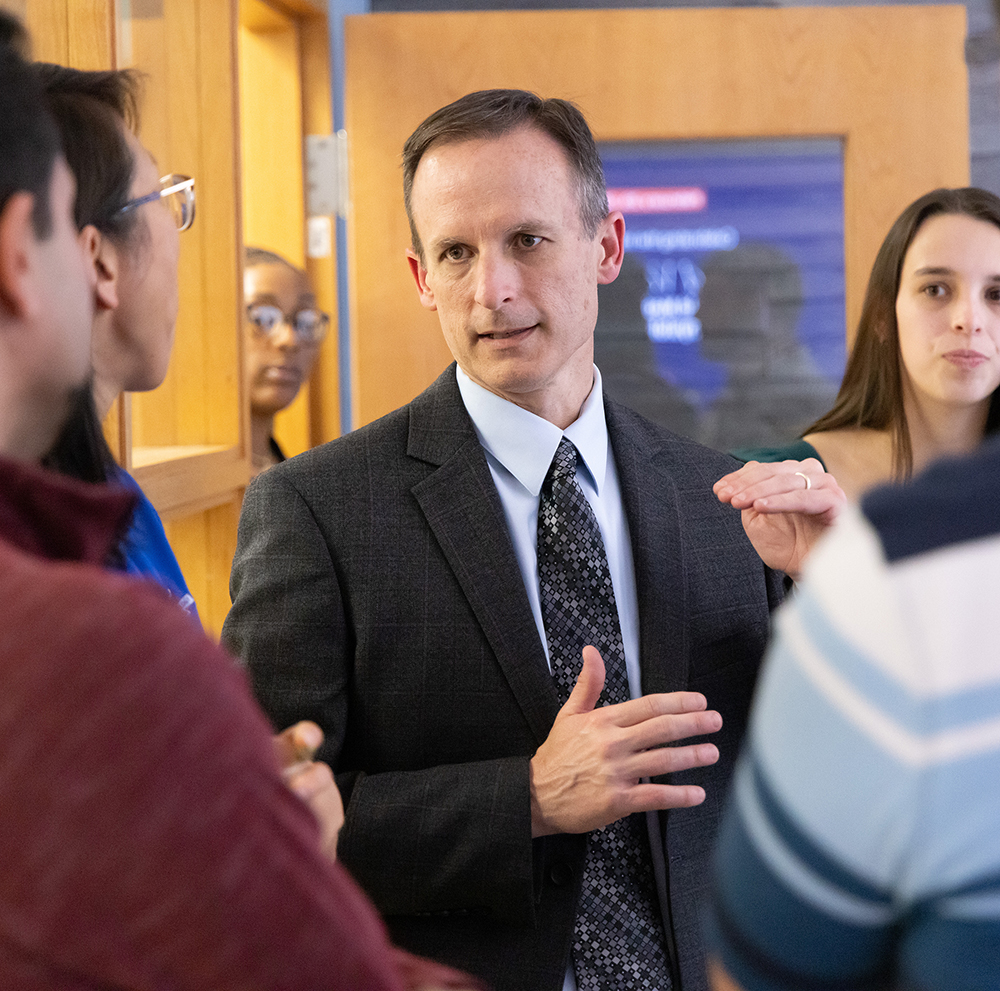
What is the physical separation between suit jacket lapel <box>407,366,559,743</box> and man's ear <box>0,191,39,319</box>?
650 millimetres

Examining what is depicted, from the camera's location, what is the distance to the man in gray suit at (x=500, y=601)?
102cm

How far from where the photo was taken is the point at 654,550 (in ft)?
3.94

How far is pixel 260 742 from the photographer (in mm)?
409

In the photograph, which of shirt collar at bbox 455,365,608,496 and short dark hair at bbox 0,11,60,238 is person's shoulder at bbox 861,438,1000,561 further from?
shirt collar at bbox 455,365,608,496

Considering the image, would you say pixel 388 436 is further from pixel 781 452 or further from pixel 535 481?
pixel 781 452

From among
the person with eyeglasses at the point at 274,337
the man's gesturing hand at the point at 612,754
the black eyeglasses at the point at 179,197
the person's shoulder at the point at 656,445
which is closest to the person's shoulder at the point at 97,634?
the man's gesturing hand at the point at 612,754

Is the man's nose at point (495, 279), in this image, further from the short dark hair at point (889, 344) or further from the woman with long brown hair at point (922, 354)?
the short dark hair at point (889, 344)

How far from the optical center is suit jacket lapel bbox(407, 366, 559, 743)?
109cm

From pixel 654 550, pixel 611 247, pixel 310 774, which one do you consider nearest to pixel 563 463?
pixel 654 550

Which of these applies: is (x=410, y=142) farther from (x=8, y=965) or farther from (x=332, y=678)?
(x=8, y=965)

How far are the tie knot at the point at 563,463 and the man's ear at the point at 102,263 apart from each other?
1.65 feet

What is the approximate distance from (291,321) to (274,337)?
7 centimetres

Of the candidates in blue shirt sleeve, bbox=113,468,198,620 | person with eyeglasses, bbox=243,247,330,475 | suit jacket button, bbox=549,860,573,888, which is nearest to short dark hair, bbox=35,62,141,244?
blue shirt sleeve, bbox=113,468,198,620

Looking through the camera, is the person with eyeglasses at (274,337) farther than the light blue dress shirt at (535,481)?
Yes
